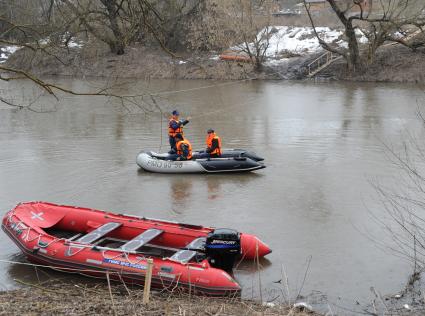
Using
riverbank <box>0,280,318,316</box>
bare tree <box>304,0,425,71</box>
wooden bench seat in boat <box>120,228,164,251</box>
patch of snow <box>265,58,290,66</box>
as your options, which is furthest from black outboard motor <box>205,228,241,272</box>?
patch of snow <box>265,58,290,66</box>

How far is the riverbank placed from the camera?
6191 mm

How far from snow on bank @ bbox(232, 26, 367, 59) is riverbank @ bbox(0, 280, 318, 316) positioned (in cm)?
3130

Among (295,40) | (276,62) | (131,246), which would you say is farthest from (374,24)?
(131,246)

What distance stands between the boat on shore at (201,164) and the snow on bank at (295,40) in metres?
24.3

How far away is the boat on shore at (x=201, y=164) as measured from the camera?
14.4 m

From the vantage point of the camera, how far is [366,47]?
37.2 m

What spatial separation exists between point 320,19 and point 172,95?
1879 centimetres

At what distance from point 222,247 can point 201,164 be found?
600cm

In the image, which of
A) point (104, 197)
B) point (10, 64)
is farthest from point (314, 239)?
point (10, 64)

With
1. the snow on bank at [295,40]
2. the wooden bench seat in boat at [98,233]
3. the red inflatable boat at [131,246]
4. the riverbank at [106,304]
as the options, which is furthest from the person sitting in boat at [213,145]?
the snow on bank at [295,40]

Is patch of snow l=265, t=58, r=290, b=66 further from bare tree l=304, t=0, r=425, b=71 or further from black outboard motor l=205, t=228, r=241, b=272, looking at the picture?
black outboard motor l=205, t=228, r=241, b=272

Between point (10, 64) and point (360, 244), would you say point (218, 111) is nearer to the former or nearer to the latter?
point (360, 244)

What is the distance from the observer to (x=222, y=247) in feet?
28.2

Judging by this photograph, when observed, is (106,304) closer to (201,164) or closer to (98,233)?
(98,233)
